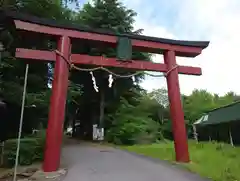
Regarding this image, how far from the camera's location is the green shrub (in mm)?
10073

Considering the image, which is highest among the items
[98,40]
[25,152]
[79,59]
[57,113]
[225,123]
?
[98,40]

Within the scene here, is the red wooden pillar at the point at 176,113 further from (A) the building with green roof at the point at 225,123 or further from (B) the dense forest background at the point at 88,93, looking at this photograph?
(A) the building with green roof at the point at 225,123

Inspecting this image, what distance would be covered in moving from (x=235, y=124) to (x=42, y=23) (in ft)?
62.0

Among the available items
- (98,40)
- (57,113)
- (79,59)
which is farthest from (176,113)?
(57,113)

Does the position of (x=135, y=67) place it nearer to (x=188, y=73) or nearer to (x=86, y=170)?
(x=188, y=73)

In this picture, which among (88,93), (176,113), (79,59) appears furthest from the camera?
(88,93)

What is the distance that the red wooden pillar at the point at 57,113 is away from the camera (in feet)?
25.7

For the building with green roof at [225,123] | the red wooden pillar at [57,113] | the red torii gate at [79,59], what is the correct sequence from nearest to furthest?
the red wooden pillar at [57,113], the red torii gate at [79,59], the building with green roof at [225,123]

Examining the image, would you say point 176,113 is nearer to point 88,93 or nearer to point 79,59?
point 79,59

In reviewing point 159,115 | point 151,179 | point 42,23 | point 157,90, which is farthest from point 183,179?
point 157,90

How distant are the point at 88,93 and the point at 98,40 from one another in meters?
18.1

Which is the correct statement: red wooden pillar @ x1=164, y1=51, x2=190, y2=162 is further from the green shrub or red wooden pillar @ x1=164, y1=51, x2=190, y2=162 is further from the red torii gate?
the green shrub

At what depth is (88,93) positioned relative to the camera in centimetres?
2722

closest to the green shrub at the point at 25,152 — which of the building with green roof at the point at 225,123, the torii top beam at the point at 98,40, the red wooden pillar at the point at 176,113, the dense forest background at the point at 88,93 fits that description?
the dense forest background at the point at 88,93
